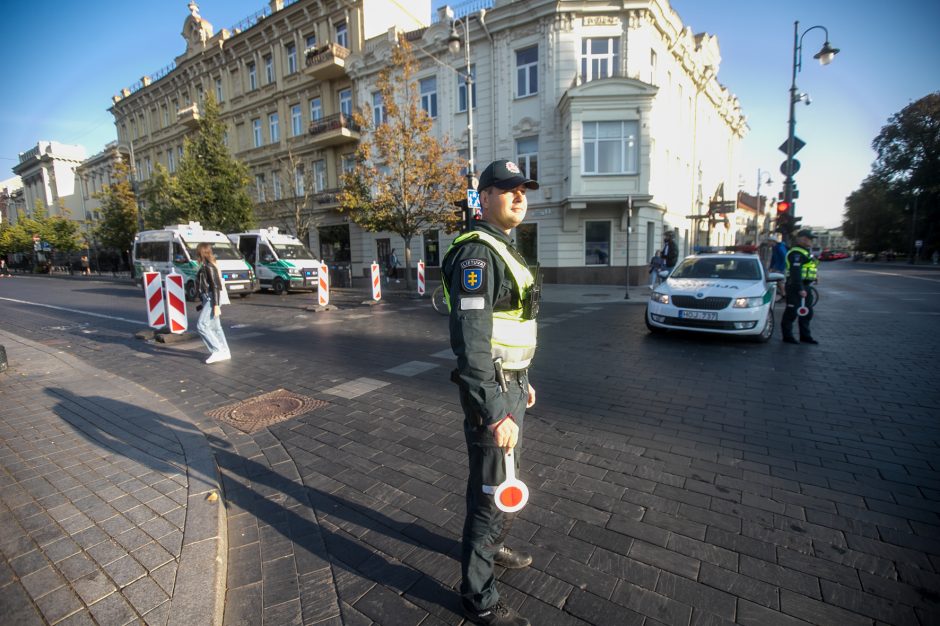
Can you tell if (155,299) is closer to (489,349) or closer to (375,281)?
(375,281)

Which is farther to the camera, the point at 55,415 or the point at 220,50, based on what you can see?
the point at 220,50

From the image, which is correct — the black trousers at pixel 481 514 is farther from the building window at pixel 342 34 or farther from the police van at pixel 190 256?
the building window at pixel 342 34

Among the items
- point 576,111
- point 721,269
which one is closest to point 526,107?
point 576,111

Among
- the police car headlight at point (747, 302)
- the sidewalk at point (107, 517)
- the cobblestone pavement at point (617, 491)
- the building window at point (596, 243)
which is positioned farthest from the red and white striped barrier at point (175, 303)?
the building window at point (596, 243)

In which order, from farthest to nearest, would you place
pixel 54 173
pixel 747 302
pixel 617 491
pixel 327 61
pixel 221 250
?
pixel 54 173 < pixel 327 61 < pixel 221 250 < pixel 747 302 < pixel 617 491

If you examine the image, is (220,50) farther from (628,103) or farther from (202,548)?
(202,548)

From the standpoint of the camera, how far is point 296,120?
2794 cm

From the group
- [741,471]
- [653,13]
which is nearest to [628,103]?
[653,13]

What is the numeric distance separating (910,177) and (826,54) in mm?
43303

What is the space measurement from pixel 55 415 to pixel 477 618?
4735 mm

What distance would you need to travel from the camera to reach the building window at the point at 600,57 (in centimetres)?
1895

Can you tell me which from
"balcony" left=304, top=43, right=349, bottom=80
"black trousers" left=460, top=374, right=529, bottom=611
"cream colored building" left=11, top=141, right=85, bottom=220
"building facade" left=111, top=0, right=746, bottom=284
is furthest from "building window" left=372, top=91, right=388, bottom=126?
"cream colored building" left=11, top=141, right=85, bottom=220

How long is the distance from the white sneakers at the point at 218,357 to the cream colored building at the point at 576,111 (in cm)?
1486

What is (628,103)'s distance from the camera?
1811 centimetres
